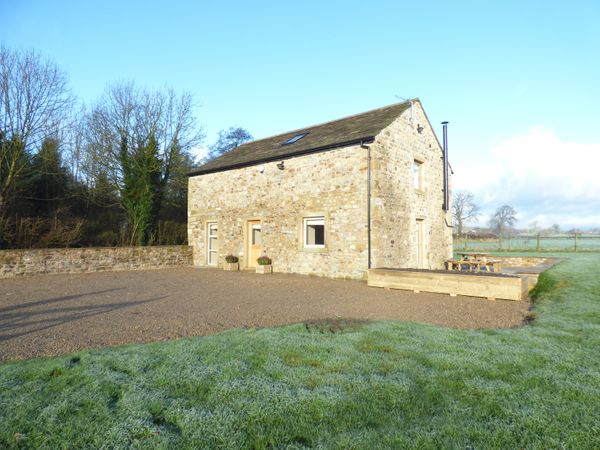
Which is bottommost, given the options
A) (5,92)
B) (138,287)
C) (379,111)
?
(138,287)

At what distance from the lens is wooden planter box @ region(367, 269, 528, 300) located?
8172mm

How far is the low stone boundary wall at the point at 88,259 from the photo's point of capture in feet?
40.5

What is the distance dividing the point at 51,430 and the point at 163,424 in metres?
0.75

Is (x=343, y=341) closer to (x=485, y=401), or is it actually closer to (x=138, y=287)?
(x=485, y=401)

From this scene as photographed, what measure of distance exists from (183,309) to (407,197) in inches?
358

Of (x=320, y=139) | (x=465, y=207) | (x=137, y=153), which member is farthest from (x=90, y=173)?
(x=465, y=207)

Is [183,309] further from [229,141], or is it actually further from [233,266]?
[229,141]

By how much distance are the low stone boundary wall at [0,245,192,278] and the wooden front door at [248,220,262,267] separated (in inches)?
151

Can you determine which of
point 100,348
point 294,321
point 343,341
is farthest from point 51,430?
point 294,321

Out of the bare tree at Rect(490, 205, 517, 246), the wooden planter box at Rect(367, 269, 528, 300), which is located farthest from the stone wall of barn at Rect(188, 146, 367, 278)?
the bare tree at Rect(490, 205, 517, 246)

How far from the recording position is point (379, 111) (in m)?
14.3

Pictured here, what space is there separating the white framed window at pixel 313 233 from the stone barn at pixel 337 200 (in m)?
0.04

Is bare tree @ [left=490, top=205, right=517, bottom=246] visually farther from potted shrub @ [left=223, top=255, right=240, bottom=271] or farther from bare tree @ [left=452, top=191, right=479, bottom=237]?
potted shrub @ [left=223, top=255, right=240, bottom=271]

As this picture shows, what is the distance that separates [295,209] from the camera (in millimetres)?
13297
